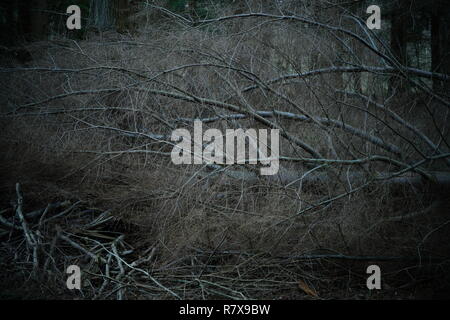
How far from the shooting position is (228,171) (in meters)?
3.99

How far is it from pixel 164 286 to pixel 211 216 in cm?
71

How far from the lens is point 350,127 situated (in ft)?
14.3

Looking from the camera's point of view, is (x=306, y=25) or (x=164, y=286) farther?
(x=306, y=25)

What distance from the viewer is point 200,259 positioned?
4094 mm

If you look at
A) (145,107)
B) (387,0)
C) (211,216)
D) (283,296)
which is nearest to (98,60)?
(145,107)

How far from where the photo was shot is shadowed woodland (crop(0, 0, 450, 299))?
3.78 metres

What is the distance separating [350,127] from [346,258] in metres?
1.26

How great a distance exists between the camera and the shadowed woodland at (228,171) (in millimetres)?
3775

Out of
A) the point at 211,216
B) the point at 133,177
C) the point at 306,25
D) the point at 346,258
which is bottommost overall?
the point at 346,258

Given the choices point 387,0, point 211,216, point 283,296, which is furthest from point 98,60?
point 387,0

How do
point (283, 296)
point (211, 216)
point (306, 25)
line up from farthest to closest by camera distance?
point (306, 25), point (211, 216), point (283, 296)

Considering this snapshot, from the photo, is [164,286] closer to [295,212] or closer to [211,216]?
[211,216]

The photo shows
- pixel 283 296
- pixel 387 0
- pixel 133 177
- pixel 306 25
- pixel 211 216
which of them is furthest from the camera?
pixel 387 0

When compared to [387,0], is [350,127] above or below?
below
